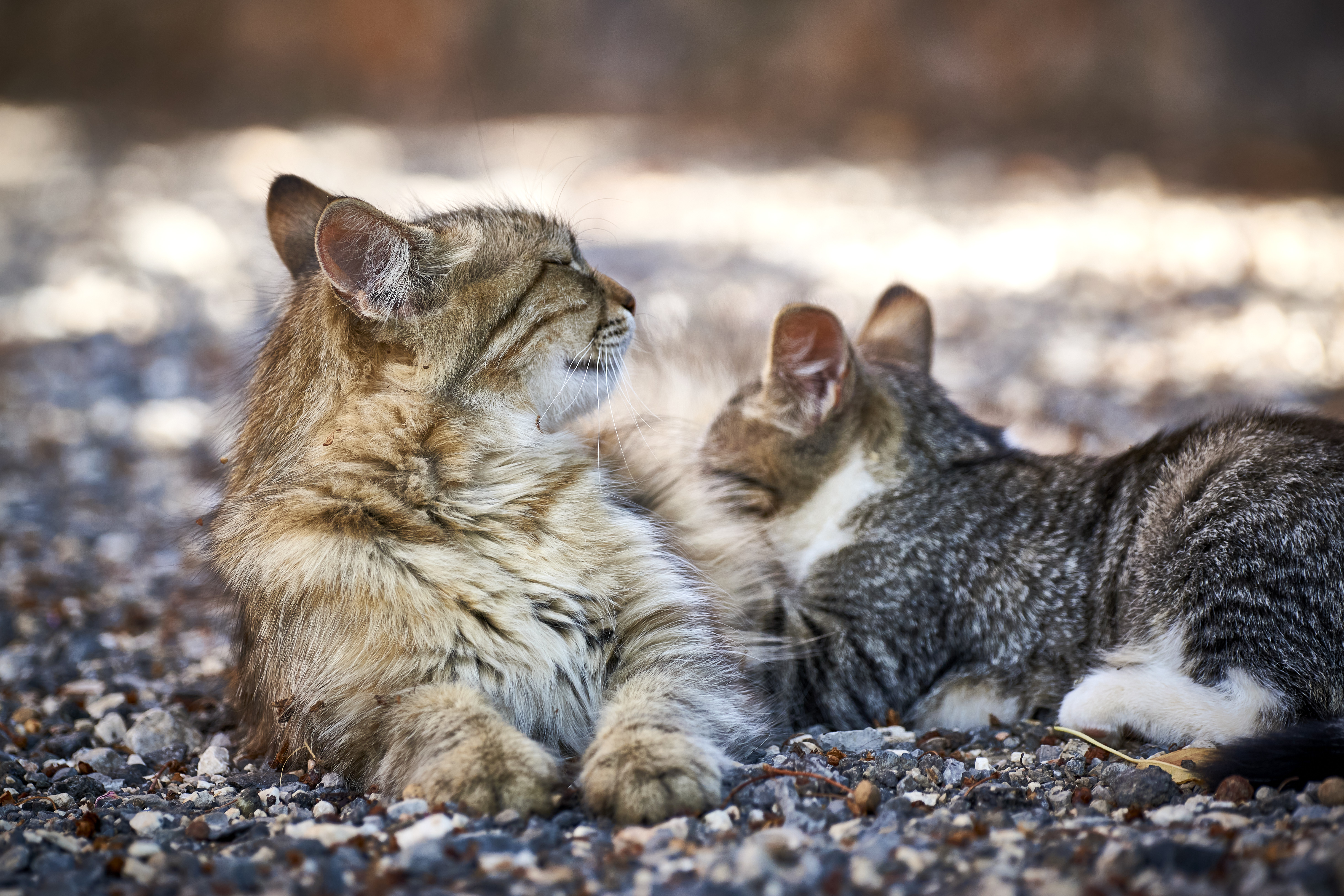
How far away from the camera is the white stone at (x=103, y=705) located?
4.00m

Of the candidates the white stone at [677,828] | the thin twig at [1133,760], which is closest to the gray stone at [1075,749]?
the thin twig at [1133,760]

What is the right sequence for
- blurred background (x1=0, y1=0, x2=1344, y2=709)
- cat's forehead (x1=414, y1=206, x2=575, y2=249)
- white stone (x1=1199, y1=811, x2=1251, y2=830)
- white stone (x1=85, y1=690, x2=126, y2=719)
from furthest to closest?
blurred background (x1=0, y1=0, x2=1344, y2=709) < white stone (x1=85, y1=690, x2=126, y2=719) < cat's forehead (x1=414, y1=206, x2=575, y2=249) < white stone (x1=1199, y1=811, x2=1251, y2=830)

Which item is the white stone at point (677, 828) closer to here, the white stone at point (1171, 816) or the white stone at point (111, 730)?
the white stone at point (1171, 816)

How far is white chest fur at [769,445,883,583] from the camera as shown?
4.27 metres

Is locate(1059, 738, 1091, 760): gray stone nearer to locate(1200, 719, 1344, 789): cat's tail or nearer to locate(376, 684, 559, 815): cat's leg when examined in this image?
locate(1200, 719, 1344, 789): cat's tail

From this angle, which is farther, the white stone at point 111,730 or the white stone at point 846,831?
the white stone at point 111,730

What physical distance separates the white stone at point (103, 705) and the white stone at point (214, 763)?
0.69 metres

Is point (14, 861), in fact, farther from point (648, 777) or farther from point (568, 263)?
point (568, 263)

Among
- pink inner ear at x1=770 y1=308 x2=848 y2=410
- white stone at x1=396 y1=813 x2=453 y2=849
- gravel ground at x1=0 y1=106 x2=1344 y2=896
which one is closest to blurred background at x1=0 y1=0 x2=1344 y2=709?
gravel ground at x1=0 y1=106 x2=1344 y2=896

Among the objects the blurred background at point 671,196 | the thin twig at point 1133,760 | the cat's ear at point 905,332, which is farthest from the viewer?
the blurred background at point 671,196

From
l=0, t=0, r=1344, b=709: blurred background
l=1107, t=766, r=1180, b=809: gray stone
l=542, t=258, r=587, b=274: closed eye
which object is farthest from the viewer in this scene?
l=0, t=0, r=1344, b=709: blurred background

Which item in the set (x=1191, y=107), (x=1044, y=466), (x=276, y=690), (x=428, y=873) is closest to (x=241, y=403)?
(x=276, y=690)

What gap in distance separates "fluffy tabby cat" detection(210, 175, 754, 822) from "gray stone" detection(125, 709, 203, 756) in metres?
0.46

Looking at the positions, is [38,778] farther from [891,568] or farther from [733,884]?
[891,568]
